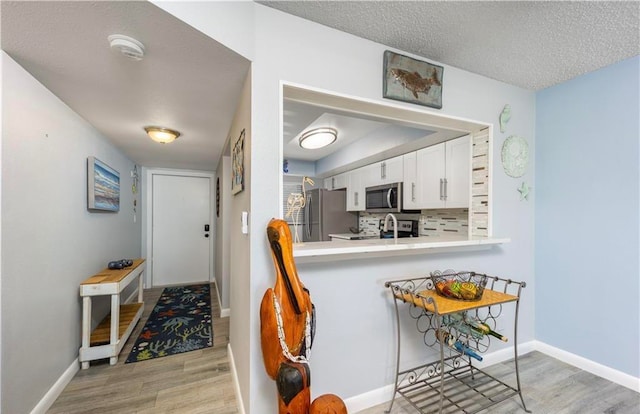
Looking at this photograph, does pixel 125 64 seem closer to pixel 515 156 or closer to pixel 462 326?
pixel 462 326

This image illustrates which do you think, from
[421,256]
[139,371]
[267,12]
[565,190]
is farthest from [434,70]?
[139,371]

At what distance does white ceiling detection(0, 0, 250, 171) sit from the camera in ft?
3.57

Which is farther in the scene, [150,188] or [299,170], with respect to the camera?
[299,170]

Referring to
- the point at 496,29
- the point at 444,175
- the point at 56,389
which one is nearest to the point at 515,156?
the point at 444,175

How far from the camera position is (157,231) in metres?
4.63

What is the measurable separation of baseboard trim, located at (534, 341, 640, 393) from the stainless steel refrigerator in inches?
109

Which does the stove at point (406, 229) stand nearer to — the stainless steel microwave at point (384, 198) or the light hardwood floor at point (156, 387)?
the stainless steel microwave at point (384, 198)

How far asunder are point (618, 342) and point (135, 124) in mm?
4288

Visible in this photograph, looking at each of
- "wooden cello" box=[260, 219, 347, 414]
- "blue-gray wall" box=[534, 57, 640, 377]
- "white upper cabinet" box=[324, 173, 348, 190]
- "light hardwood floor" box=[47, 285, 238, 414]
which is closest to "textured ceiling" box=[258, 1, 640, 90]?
"blue-gray wall" box=[534, 57, 640, 377]

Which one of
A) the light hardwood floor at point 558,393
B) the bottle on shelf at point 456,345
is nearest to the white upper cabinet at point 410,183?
the bottle on shelf at point 456,345

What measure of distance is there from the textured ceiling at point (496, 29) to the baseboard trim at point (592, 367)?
2.32 metres

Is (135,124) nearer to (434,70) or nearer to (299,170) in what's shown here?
(434,70)

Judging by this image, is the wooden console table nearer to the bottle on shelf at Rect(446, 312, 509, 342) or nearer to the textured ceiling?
the textured ceiling

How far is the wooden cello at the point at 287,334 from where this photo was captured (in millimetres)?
1157
